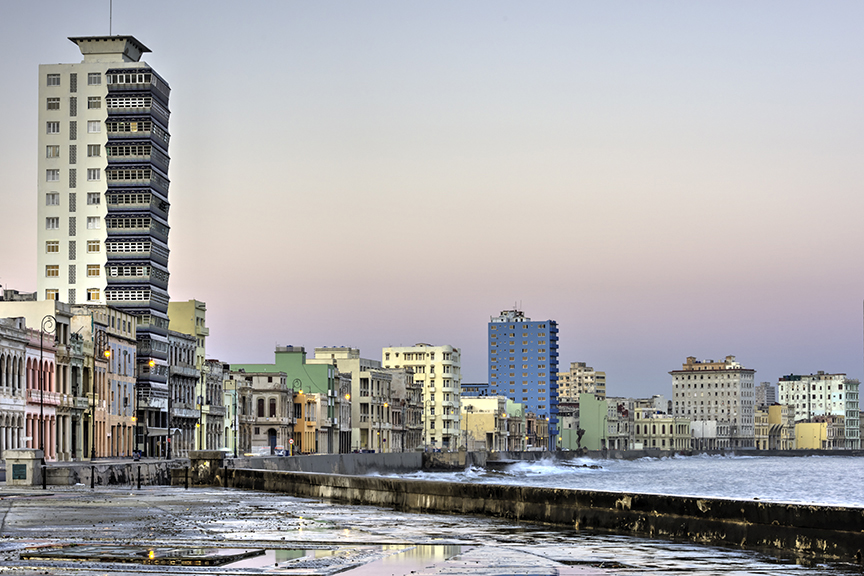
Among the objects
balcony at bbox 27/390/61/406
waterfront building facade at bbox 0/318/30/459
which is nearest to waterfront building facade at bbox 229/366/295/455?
balcony at bbox 27/390/61/406

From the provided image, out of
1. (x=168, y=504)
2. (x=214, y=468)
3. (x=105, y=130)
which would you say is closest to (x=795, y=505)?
(x=168, y=504)

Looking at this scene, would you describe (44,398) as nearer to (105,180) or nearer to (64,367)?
(64,367)

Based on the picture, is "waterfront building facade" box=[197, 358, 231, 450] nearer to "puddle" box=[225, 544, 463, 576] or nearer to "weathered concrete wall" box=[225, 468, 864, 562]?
"weathered concrete wall" box=[225, 468, 864, 562]

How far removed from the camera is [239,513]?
26719 mm

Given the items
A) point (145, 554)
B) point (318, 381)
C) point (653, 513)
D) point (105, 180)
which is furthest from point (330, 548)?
point (318, 381)

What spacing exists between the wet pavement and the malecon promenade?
0.08 ft

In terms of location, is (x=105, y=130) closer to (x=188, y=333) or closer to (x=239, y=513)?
A: (x=188, y=333)

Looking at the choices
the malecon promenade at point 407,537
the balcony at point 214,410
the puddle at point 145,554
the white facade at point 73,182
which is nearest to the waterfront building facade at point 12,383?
the malecon promenade at point 407,537

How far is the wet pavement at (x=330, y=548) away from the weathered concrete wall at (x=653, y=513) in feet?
1.71

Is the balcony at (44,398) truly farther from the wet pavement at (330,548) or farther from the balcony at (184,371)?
the wet pavement at (330,548)

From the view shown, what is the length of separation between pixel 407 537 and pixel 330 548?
101 inches

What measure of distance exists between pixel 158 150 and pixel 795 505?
5042 inches

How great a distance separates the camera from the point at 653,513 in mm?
20656

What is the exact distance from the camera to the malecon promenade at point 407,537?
50.3 ft
